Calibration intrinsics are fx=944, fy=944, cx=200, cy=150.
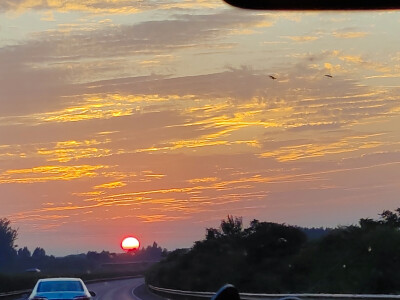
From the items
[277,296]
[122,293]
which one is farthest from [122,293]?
[277,296]

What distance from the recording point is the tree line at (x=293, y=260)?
134 feet

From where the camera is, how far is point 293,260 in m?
52.8

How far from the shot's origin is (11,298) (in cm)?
5712

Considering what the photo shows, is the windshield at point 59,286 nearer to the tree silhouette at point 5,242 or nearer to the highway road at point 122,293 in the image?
the highway road at point 122,293

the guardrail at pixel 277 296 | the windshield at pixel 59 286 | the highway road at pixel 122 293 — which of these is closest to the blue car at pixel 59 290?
the windshield at pixel 59 286

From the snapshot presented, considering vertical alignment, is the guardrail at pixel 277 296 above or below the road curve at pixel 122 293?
below

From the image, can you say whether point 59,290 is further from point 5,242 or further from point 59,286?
point 5,242

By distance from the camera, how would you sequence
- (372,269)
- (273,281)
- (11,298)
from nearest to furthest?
(372,269) → (273,281) → (11,298)

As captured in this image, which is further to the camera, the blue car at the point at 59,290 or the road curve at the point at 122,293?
the road curve at the point at 122,293

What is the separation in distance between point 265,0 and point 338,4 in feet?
1.45

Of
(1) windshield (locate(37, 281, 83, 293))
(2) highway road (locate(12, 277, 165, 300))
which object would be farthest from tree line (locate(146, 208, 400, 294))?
(1) windshield (locate(37, 281, 83, 293))

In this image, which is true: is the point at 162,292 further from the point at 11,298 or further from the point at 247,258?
the point at 11,298

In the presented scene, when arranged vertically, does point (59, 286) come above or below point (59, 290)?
above

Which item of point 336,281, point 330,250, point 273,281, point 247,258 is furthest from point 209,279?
point 336,281
